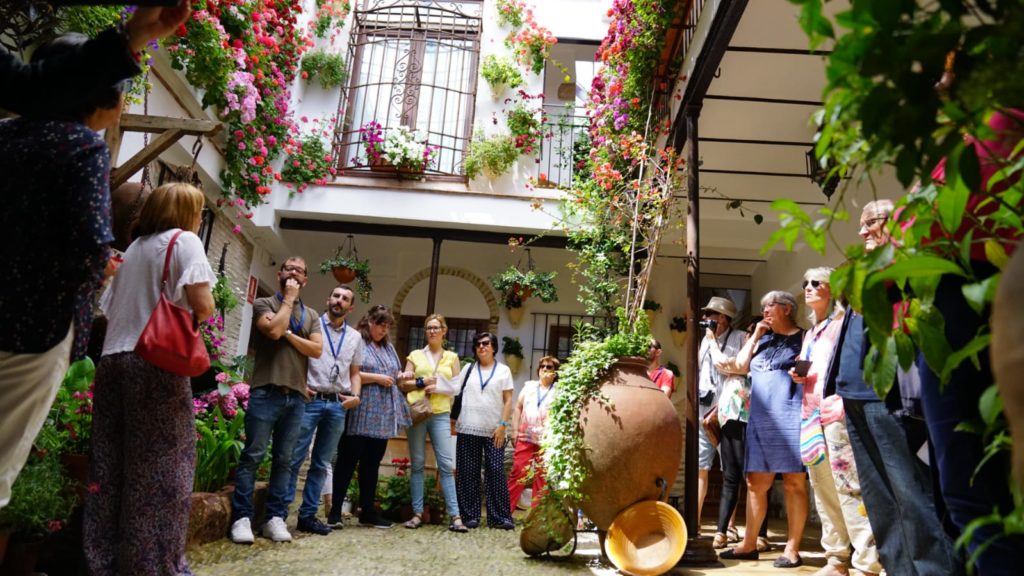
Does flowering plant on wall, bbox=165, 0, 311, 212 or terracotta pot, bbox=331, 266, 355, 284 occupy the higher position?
flowering plant on wall, bbox=165, 0, 311, 212

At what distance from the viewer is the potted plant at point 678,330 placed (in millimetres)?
9289

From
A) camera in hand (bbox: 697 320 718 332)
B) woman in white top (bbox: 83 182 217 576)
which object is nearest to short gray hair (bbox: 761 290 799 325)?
camera in hand (bbox: 697 320 718 332)

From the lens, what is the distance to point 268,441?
416cm

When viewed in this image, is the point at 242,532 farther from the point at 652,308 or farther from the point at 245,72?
the point at 652,308

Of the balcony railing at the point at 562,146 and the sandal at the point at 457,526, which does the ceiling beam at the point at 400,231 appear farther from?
the sandal at the point at 457,526

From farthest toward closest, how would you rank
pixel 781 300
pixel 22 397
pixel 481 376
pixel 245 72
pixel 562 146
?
1. pixel 562 146
2. pixel 245 72
3. pixel 481 376
4. pixel 781 300
5. pixel 22 397

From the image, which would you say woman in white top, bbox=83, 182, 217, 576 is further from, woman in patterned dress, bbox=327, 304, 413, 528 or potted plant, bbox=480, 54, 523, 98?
potted plant, bbox=480, 54, 523, 98

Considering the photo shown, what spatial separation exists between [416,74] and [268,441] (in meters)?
7.64

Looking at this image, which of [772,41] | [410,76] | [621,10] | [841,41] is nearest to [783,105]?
[772,41]

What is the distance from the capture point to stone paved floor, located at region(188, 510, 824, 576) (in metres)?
3.55

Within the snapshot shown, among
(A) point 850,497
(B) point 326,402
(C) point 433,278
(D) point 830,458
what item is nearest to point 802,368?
Result: (D) point 830,458

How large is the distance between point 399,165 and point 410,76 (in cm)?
191

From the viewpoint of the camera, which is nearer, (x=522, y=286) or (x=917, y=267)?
(x=917, y=267)

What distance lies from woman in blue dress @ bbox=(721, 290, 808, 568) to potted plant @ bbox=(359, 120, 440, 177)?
6.18 metres
